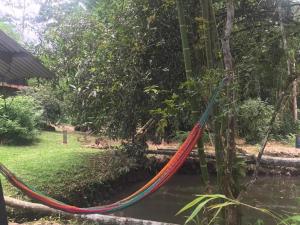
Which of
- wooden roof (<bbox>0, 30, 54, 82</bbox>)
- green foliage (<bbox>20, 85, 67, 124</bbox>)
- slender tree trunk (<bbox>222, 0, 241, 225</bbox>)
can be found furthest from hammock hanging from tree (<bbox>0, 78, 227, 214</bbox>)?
green foliage (<bbox>20, 85, 67, 124</bbox>)

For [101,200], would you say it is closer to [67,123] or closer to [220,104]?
[220,104]

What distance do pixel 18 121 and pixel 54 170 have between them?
418cm

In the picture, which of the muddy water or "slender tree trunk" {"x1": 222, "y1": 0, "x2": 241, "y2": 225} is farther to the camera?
the muddy water

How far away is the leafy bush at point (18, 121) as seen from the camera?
393 inches

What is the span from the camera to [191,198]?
7.40m

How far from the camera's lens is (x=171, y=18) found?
6.39 m

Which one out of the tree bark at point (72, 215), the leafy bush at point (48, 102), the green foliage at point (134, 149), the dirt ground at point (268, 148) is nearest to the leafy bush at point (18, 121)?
the leafy bush at point (48, 102)

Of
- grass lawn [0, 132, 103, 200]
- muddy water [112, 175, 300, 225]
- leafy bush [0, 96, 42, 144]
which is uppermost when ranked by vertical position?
leafy bush [0, 96, 42, 144]

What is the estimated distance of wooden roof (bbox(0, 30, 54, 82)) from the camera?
10.2ft

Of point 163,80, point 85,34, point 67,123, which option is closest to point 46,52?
point 85,34

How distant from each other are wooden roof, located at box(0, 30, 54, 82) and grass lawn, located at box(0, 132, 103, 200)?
7.48 feet

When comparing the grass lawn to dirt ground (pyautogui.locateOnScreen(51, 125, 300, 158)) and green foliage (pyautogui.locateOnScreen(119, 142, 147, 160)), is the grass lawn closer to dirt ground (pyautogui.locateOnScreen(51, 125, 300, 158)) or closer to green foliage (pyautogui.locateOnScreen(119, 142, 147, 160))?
green foliage (pyautogui.locateOnScreen(119, 142, 147, 160))

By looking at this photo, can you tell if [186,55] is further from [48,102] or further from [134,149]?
[48,102]

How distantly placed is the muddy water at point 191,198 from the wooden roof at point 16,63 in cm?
316
